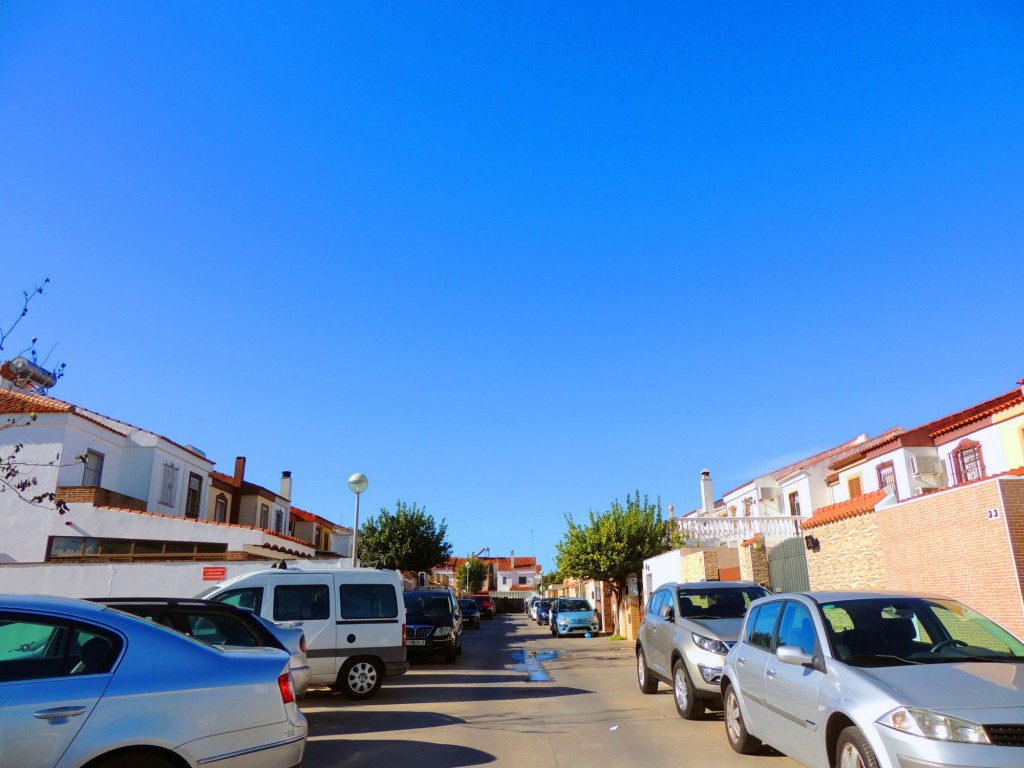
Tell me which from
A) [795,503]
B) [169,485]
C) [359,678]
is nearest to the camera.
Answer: [359,678]

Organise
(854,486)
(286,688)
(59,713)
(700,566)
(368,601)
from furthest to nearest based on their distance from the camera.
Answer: (854,486) → (700,566) → (368,601) → (286,688) → (59,713)

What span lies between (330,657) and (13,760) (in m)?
8.38

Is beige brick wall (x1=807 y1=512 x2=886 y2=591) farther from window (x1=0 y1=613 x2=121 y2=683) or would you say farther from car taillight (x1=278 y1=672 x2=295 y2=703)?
window (x1=0 y1=613 x2=121 y2=683)

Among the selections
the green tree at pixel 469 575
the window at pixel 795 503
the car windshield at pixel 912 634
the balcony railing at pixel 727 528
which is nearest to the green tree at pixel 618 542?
the balcony railing at pixel 727 528

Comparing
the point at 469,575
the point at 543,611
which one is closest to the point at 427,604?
the point at 543,611

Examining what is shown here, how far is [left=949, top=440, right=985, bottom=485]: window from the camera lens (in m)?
24.5

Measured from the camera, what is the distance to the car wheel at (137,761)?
430 cm

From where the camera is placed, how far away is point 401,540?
36875 millimetres

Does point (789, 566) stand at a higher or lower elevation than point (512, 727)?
higher

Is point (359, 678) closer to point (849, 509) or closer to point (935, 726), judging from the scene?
point (935, 726)

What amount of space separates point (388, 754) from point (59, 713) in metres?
4.47

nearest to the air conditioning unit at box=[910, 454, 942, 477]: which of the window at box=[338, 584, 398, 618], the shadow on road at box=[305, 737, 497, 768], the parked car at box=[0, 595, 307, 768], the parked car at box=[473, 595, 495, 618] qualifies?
the window at box=[338, 584, 398, 618]

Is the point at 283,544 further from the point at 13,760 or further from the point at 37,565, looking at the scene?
the point at 13,760

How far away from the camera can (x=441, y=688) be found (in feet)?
46.1
